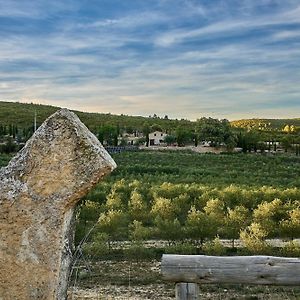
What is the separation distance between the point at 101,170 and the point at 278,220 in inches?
798

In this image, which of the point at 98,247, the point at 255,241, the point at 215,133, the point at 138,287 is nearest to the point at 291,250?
the point at 255,241

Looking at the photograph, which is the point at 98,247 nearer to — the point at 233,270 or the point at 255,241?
the point at 255,241

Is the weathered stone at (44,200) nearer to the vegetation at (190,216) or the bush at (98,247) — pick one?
the vegetation at (190,216)

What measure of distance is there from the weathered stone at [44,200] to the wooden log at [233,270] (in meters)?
0.66

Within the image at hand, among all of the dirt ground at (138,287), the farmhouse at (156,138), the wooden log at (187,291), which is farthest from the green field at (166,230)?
the farmhouse at (156,138)

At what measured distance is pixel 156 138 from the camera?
7975 centimetres

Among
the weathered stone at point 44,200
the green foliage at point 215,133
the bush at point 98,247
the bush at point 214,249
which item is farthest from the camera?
the green foliage at point 215,133

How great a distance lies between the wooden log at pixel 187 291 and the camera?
3.21m

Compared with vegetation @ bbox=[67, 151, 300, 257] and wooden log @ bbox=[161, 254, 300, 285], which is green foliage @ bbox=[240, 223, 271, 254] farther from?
wooden log @ bbox=[161, 254, 300, 285]

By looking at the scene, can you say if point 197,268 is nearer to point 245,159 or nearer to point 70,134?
point 70,134

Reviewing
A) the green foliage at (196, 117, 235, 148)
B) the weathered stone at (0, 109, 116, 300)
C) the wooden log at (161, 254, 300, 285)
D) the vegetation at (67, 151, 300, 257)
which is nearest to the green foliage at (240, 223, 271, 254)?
the vegetation at (67, 151, 300, 257)

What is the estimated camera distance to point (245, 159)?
5425 centimetres

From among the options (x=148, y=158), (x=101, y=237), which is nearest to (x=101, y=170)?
(x=101, y=237)

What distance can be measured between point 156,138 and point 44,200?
76.8 m
